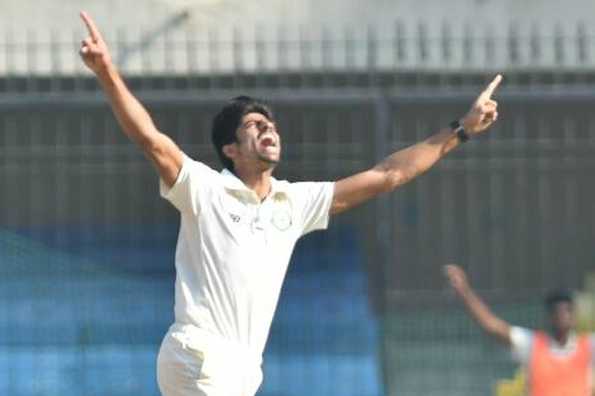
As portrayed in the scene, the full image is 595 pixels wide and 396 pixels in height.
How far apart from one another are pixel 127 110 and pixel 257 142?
618mm

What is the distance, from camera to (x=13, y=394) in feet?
37.0

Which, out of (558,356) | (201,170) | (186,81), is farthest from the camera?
(186,81)

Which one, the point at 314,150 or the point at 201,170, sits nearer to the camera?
the point at 201,170

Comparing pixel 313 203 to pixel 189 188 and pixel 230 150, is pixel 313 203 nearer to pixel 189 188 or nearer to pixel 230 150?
pixel 230 150

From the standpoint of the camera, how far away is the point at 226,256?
21.3ft

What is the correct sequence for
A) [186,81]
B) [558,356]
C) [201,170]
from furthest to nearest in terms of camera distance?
[186,81] < [558,356] < [201,170]

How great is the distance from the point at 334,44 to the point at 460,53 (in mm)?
977

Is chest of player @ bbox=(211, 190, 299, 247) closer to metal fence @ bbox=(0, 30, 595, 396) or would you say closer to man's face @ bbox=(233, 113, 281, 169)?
man's face @ bbox=(233, 113, 281, 169)

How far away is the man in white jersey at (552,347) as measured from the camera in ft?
34.7

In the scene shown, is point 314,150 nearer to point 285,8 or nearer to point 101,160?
point 101,160

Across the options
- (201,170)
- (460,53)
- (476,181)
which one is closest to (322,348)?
(476,181)

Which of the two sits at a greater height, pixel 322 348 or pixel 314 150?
pixel 314 150

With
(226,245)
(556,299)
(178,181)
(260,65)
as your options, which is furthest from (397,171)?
(260,65)

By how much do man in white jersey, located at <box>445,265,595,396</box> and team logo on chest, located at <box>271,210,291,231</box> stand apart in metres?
3.82
